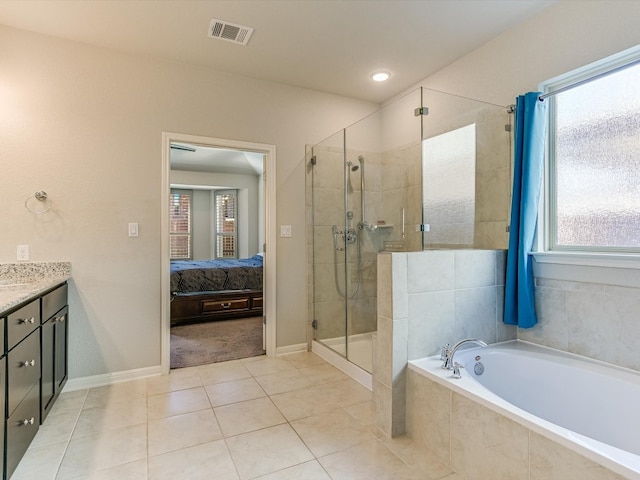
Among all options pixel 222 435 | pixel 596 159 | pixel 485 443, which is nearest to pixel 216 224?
pixel 222 435

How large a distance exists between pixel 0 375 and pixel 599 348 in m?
2.88

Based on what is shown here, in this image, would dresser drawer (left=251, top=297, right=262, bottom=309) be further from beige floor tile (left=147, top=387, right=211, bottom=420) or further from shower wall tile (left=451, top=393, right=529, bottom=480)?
shower wall tile (left=451, top=393, right=529, bottom=480)

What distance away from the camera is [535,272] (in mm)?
2207

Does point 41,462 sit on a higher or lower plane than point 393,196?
lower

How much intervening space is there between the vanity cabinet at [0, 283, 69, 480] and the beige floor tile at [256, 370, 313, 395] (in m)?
1.34

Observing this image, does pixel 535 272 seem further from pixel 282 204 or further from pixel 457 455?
pixel 282 204

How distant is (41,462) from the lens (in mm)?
1722

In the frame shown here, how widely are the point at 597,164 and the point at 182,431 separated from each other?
2843 mm

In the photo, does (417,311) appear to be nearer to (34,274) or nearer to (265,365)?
(265,365)

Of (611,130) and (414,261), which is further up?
(611,130)

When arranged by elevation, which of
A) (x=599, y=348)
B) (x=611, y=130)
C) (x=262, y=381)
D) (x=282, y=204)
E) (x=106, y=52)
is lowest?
(x=262, y=381)

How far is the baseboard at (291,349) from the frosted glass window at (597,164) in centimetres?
230

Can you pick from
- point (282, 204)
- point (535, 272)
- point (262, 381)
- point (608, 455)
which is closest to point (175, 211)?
point (282, 204)

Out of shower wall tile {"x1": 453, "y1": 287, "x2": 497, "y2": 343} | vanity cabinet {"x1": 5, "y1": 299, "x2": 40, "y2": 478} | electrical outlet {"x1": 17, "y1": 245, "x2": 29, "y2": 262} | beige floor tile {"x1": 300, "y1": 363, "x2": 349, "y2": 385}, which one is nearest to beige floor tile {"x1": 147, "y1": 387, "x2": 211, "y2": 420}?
vanity cabinet {"x1": 5, "y1": 299, "x2": 40, "y2": 478}
